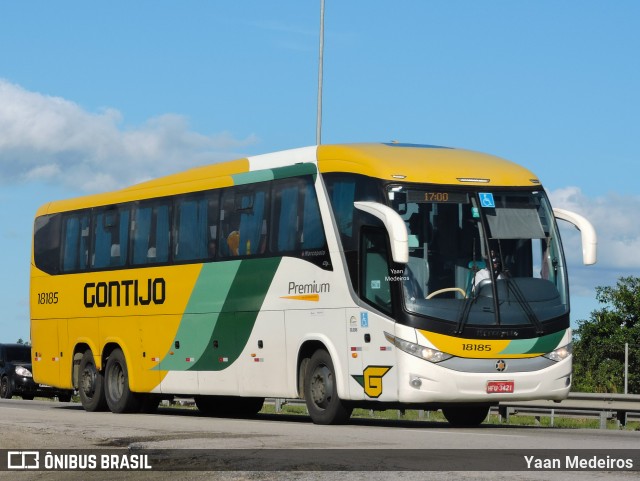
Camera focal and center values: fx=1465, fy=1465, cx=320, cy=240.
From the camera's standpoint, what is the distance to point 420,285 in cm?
1930

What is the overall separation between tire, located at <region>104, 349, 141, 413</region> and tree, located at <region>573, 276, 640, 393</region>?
38.7m

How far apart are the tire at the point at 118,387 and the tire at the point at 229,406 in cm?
119

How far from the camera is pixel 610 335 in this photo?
248 feet

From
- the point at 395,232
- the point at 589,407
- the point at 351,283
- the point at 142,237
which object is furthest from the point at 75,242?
the point at 395,232

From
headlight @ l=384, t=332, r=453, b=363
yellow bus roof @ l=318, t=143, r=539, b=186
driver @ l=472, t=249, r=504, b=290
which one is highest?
yellow bus roof @ l=318, t=143, r=539, b=186

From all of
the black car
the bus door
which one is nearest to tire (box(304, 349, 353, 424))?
the bus door

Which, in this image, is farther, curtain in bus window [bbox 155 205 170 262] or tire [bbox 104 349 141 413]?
tire [bbox 104 349 141 413]

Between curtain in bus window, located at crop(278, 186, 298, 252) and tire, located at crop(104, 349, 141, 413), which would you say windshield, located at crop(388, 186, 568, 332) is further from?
tire, located at crop(104, 349, 141, 413)

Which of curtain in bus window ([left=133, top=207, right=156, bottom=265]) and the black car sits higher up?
curtain in bus window ([left=133, top=207, right=156, bottom=265])

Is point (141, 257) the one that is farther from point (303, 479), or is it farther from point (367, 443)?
point (303, 479)

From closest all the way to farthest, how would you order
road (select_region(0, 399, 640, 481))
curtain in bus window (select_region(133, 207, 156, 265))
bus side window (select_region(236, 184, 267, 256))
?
1. road (select_region(0, 399, 640, 481))
2. bus side window (select_region(236, 184, 267, 256))
3. curtain in bus window (select_region(133, 207, 156, 265))

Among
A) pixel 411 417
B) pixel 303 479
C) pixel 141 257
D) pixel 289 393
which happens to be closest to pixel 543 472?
pixel 303 479

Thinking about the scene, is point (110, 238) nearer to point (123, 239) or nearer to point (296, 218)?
point (123, 239)

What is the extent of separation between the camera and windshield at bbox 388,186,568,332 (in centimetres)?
1931
